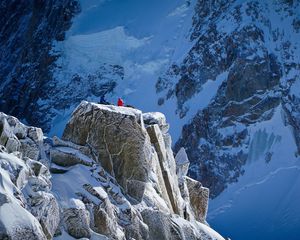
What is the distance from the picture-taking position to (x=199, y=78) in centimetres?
8675

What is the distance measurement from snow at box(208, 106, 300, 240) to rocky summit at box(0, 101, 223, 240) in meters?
44.0

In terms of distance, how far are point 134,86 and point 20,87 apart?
1807 cm

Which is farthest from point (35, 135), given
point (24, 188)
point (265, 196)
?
point (265, 196)

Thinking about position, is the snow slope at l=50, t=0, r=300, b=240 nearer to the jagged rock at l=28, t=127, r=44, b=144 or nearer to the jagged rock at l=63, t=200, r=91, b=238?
the jagged rock at l=28, t=127, r=44, b=144

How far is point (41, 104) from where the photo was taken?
92.2 meters

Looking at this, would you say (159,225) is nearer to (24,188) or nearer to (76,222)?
(76,222)

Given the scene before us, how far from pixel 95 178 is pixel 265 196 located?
5177 cm

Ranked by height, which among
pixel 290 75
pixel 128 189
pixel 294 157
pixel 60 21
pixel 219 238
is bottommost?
pixel 219 238

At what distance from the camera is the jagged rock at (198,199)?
28.2 meters

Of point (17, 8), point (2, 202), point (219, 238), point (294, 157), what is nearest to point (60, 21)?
point (17, 8)

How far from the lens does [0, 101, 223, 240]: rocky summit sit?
15.9 meters

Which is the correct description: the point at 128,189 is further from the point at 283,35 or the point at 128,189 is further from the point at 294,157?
the point at 283,35

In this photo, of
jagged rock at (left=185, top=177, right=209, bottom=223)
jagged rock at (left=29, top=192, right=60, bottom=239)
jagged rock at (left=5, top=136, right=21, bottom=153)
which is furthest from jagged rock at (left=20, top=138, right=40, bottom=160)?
jagged rock at (left=185, top=177, right=209, bottom=223)

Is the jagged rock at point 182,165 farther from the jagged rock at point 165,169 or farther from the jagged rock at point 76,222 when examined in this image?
the jagged rock at point 76,222
